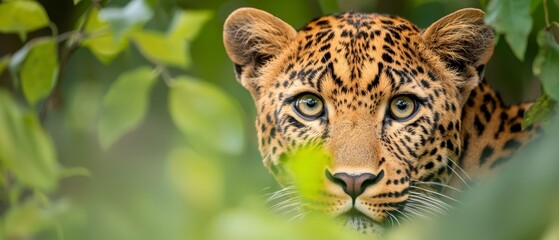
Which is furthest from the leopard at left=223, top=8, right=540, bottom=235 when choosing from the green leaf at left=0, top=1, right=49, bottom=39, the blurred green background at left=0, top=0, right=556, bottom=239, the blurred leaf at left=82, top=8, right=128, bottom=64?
the green leaf at left=0, top=1, right=49, bottom=39

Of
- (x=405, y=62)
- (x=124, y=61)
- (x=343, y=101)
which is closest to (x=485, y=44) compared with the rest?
(x=405, y=62)

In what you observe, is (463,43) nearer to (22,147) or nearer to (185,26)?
(185,26)

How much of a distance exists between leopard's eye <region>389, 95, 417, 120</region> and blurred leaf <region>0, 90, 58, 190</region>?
62.3 inches

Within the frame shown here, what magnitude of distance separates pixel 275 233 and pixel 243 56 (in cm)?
222

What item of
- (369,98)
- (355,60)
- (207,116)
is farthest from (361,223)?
(207,116)

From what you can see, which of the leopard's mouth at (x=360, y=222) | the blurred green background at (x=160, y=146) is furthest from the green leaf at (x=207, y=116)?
the leopard's mouth at (x=360, y=222)

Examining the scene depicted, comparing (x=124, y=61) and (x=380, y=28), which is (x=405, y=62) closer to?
(x=380, y=28)

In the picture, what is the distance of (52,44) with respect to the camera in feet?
12.9

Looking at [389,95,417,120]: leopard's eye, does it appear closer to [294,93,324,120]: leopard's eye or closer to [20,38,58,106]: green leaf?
[294,93,324,120]: leopard's eye

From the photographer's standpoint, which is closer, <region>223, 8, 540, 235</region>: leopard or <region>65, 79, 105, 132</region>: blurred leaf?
<region>223, 8, 540, 235</region>: leopard

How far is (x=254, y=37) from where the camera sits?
3420 millimetres

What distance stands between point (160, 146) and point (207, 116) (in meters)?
2.53

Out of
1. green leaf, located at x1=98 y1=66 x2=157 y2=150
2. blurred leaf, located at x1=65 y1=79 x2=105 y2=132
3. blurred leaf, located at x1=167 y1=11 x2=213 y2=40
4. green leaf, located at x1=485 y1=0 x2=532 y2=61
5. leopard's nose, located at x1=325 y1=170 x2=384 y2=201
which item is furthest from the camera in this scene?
blurred leaf, located at x1=65 y1=79 x2=105 y2=132

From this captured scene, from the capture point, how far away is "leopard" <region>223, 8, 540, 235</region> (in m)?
3.05
